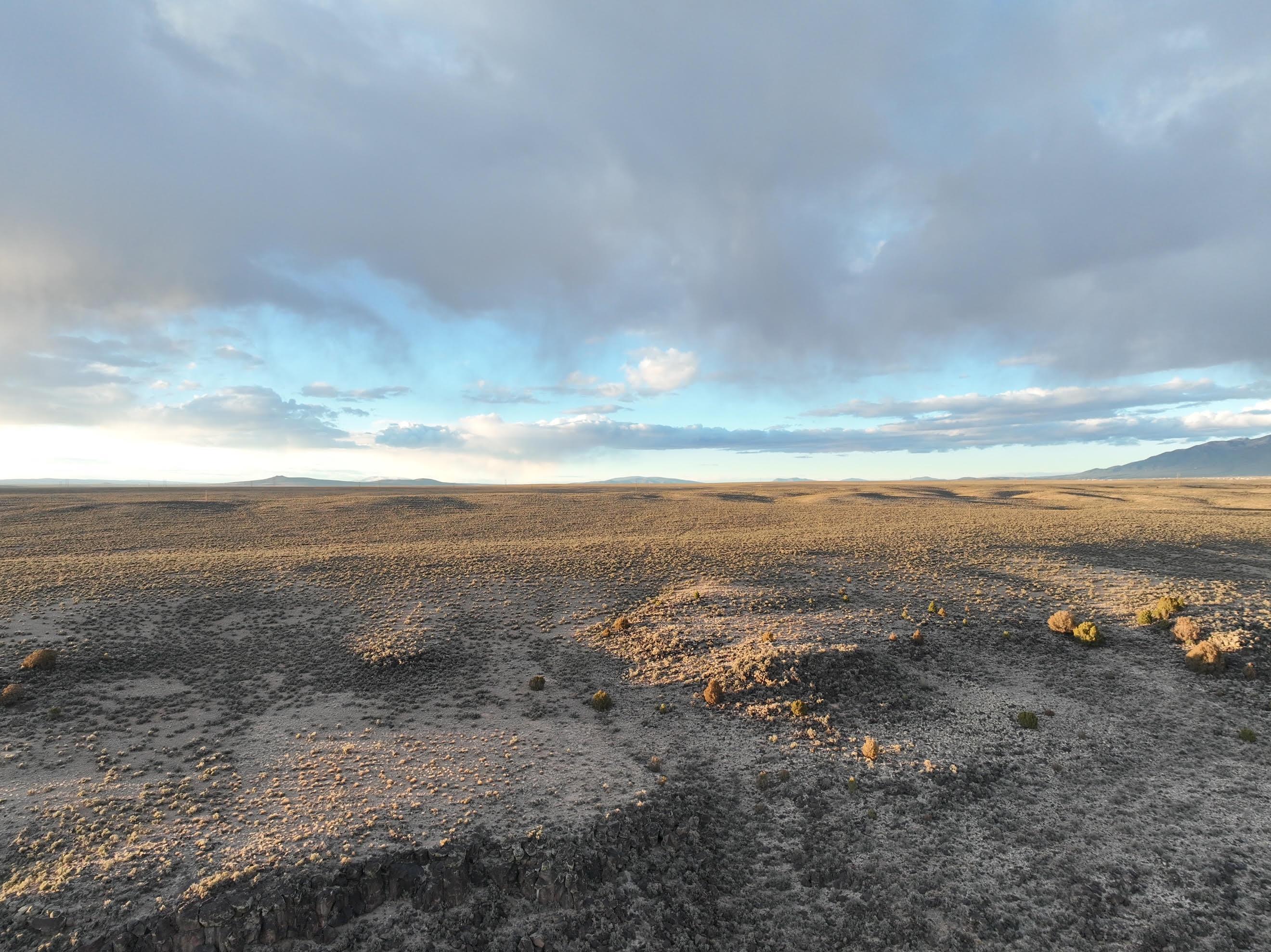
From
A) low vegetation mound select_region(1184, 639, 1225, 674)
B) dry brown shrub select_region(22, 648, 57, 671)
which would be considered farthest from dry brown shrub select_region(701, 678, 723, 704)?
dry brown shrub select_region(22, 648, 57, 671)

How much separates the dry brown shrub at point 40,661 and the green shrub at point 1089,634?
4267 cm

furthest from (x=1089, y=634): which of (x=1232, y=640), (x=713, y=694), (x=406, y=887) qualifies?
(x=406, y=887)

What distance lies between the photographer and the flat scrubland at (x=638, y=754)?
11305mm

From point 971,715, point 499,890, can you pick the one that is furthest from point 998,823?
point 499,890

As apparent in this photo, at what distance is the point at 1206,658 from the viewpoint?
70.7ft

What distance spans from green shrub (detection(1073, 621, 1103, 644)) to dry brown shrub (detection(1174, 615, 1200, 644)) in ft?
8.68

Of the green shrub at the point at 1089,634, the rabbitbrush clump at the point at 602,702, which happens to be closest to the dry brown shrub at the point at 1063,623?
the green shrub at the point at 1089,634

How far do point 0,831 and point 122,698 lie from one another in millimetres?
8612

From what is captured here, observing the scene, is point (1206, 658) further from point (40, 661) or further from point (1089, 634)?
point (40, 661)

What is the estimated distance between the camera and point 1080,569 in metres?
35.1

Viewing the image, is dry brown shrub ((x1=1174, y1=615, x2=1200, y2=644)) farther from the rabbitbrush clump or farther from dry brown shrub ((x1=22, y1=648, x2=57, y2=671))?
dry brown shrub ((x1=22, y1=648, x2=57, y2=671))

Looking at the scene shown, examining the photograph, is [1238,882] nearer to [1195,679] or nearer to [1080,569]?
[1195,679]

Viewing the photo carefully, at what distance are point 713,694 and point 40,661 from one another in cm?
2617

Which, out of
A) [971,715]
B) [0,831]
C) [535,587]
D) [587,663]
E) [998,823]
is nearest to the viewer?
[0,831]
